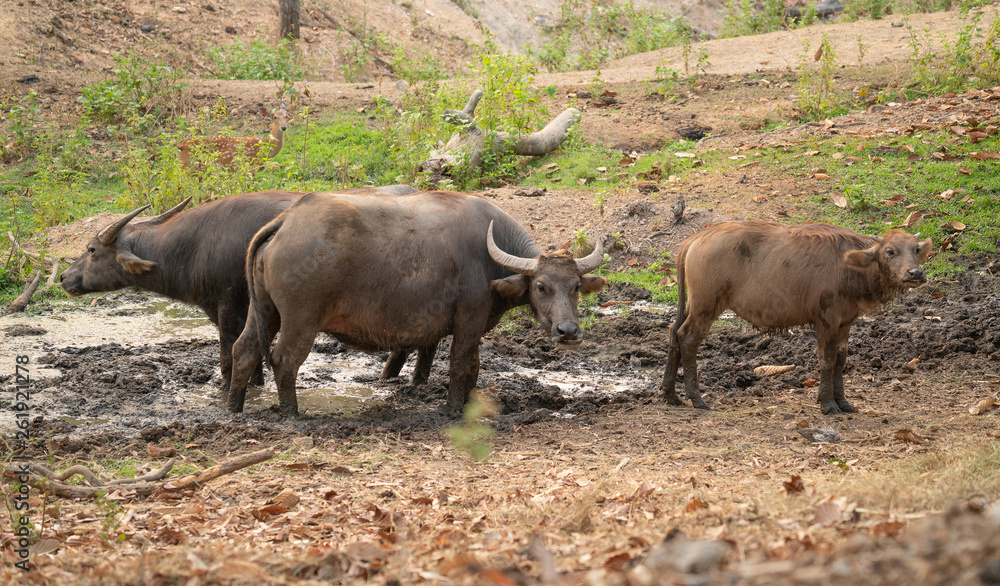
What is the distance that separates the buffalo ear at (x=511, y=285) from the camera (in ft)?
22.7

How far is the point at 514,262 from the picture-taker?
6891mm

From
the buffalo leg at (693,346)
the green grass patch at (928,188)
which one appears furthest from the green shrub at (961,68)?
the buffalo leg at (693,346)

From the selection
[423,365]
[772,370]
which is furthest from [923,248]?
[423,365]

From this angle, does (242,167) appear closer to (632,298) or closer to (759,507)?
(632,298)

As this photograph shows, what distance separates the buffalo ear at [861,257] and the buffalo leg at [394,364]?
402 centimetres

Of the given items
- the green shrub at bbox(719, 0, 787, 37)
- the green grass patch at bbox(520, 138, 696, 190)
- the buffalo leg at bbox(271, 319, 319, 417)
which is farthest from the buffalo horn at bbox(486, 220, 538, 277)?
the green shrub at bbox(719, 0, 787, 37)

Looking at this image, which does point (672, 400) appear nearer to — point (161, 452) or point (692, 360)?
point (692, 360)

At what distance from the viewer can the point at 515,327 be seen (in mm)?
9594

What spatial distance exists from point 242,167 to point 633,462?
8356 mm

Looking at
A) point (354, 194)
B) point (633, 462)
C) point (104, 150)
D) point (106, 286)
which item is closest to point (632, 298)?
point (354, 194)

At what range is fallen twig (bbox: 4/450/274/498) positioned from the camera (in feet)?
14.9

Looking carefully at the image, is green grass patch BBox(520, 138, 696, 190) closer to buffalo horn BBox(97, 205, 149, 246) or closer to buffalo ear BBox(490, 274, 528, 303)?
buffalo ear BBox(490, 274, 528, 303)

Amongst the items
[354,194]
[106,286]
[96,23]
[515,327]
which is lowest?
[515,327]

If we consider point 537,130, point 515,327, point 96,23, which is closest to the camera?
point 515,327
